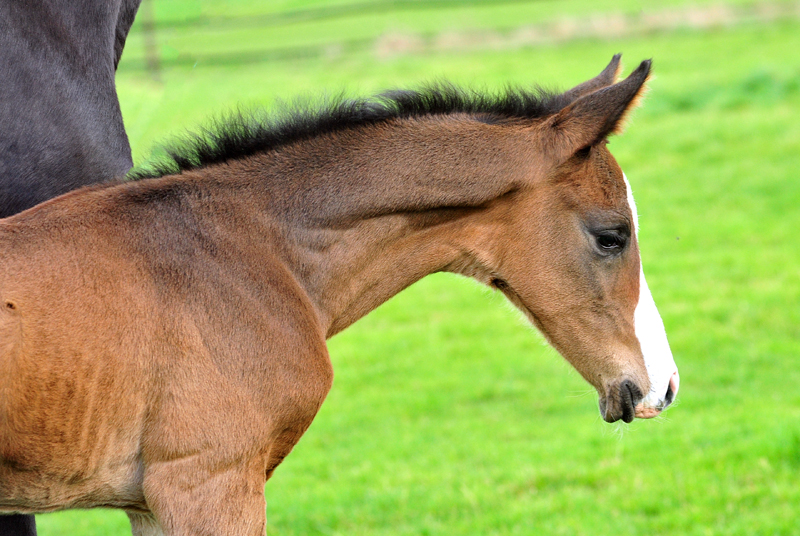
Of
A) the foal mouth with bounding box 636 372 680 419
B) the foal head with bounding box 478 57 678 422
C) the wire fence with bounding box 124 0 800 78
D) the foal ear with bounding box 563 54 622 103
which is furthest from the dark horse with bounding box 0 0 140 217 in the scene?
the wire fence with bounding box 124 0 800 78

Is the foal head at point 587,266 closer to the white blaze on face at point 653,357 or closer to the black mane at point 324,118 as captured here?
the white blaze on face at point 653,357

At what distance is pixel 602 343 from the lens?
2.79m

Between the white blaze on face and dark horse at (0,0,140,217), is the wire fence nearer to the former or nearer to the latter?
dark horse at (0,0,140,217)

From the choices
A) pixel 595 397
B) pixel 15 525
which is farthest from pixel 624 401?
pixel 595 397

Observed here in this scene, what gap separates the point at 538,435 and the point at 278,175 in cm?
394

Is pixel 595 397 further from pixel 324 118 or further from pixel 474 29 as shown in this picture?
pixel 474 29

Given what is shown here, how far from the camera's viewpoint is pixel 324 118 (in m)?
2.74

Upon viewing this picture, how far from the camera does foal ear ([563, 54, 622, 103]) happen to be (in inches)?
114

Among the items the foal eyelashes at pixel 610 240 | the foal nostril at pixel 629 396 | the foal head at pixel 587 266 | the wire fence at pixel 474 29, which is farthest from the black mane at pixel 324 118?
the wire fence at pixel 474 29

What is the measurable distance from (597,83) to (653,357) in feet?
2.98

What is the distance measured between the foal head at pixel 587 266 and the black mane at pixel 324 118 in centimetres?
12

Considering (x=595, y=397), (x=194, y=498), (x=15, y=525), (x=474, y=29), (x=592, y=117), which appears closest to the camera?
(x=194, y=498)

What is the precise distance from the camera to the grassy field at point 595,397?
4.88m

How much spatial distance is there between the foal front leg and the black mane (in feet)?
2.89
